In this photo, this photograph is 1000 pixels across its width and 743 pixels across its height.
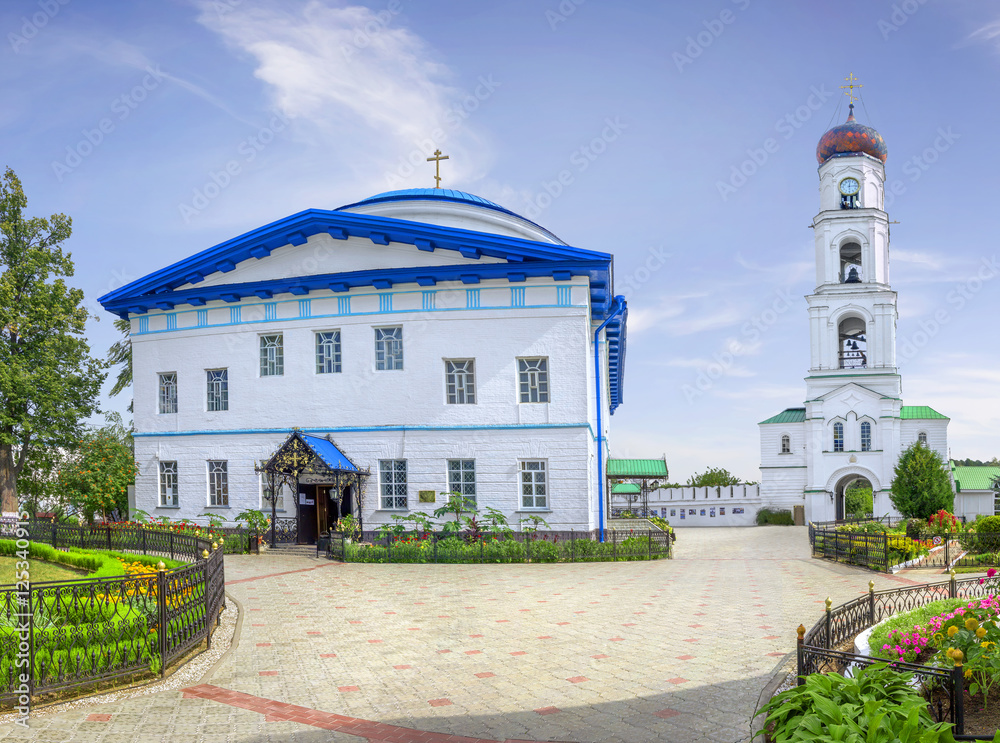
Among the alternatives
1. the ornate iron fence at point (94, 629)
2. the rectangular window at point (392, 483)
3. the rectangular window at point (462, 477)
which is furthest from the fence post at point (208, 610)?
the rectangular window at point (392, 483)

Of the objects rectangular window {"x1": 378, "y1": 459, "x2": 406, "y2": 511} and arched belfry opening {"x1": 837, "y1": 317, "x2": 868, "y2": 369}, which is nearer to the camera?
rectangular window {"x1": 378, "y1": 459, "x2": 406, "y2": 511}

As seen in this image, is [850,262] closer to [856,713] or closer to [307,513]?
[307,513]

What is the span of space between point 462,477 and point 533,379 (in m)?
3.59

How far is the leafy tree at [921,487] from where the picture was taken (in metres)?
39.1

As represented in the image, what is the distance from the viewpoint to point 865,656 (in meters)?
7.15

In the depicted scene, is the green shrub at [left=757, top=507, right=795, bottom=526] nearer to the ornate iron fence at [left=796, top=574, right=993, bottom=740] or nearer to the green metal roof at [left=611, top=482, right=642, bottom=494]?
the green metal roof at [left=611, top=482, right=642, bottom=494]

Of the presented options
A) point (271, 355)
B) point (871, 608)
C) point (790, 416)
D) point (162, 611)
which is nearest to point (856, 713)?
point (871, 608)

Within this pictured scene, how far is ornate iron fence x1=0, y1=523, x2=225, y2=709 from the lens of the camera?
26.4 ft

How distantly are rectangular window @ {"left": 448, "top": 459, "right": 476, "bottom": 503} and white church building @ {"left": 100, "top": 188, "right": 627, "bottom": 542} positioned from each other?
0.04 metres

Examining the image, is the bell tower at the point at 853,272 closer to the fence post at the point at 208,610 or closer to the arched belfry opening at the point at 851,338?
the arched belfry opening at the point at 851,338

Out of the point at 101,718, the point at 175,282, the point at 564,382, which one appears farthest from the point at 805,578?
the point at 175,282

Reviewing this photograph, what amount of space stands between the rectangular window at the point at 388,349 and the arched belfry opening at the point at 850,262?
38.4 metres

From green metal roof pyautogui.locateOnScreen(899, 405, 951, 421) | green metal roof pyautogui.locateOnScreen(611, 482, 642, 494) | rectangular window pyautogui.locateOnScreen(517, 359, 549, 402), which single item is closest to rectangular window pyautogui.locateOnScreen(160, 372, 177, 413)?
rectangular window pyautogui.locateOnScreen(517, 359, 549, 402)

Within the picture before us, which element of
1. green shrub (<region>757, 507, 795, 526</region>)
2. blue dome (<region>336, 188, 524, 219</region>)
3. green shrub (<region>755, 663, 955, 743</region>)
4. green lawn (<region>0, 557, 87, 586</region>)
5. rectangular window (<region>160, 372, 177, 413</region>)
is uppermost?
blue dome (<region>336, 188, 524, 219</region>)
